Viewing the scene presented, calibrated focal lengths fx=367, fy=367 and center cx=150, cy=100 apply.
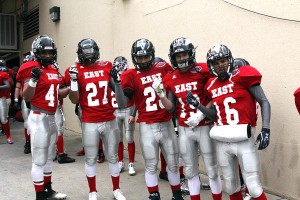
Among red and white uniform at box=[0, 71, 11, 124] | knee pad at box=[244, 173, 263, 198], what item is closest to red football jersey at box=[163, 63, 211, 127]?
knee pad at box=[244, 173, 263, 198]

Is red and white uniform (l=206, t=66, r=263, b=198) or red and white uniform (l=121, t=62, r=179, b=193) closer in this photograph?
red and white uniform (l=206, t=66, r=263, b=198)

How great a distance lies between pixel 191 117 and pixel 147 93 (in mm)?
663

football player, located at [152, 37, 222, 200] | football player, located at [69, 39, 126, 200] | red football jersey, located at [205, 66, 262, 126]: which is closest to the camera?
red football jersey, located at [205, 66, 262, 126]

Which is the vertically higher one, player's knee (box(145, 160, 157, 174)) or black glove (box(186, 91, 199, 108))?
black glove (box(186, 91, 199, 108))

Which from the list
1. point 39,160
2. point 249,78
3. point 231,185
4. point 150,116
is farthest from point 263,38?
point 39,160

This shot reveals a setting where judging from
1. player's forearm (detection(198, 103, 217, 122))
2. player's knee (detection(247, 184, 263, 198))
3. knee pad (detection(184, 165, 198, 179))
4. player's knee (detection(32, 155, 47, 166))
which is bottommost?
player's knee (detection(247, 184, 263, 198))

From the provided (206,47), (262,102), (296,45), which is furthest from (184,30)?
(262,102)

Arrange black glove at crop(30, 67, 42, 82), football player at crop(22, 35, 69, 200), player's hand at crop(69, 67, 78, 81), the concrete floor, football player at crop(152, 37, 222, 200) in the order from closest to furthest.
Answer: football player at crop(152, 37, 222, 200) < black glove at crop(30, 67, 42, 82) < player's hand at crop(69, 67, 78, 81) < football player at crop(22, 35, 69, 200) < the concrete floor

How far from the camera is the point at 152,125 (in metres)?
4.29

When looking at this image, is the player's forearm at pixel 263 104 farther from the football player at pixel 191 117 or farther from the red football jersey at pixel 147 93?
the red football jersey at pixel 147 93

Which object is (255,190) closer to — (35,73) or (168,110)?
(168,110)

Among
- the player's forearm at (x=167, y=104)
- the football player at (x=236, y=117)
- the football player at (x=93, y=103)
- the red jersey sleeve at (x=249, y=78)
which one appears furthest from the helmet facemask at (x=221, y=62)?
the football player at (x=93, y=103)

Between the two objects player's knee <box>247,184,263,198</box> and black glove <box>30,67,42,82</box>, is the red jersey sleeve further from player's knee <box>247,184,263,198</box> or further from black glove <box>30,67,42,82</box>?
black glove <box>30,67,42,82</box>

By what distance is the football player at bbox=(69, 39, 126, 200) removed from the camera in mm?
4570
